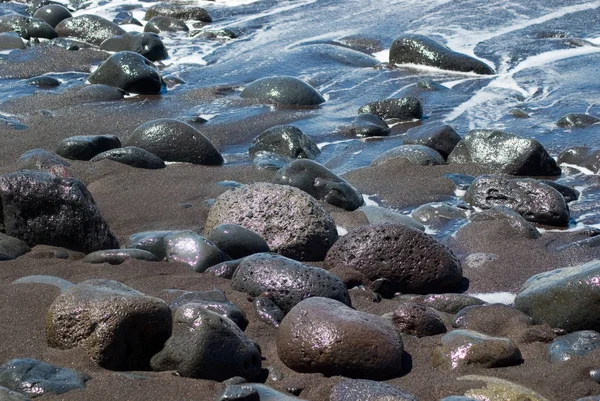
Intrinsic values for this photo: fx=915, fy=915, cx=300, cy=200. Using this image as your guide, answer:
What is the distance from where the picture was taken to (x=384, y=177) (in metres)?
7.73

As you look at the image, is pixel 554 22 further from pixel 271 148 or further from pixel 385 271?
pixel 385 271

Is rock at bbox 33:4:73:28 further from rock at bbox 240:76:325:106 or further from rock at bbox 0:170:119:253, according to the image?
rock at bbox 0:170:119:253

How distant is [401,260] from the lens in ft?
18.0

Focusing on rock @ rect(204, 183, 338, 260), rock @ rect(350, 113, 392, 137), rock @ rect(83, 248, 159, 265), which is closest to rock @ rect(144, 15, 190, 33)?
rock @ rect(350, 113, 392, 137)

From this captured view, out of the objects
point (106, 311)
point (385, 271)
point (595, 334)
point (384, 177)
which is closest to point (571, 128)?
point (384, 177)

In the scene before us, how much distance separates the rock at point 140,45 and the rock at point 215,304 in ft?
26.5

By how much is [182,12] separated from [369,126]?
6570 mm

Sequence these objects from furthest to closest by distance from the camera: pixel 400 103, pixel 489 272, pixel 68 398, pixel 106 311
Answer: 1. pixel 400 103
2. pixel 489 272
3. pixel 106 311
4. pixel 68 398

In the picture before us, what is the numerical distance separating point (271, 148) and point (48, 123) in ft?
7.64

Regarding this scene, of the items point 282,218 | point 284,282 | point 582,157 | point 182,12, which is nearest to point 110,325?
point 284,282

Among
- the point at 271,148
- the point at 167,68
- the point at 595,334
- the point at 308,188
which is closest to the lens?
the point at 595,334

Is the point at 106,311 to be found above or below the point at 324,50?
above

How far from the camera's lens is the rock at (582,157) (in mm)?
7938

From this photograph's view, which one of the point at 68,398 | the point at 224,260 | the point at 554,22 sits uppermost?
the point at 68,398
